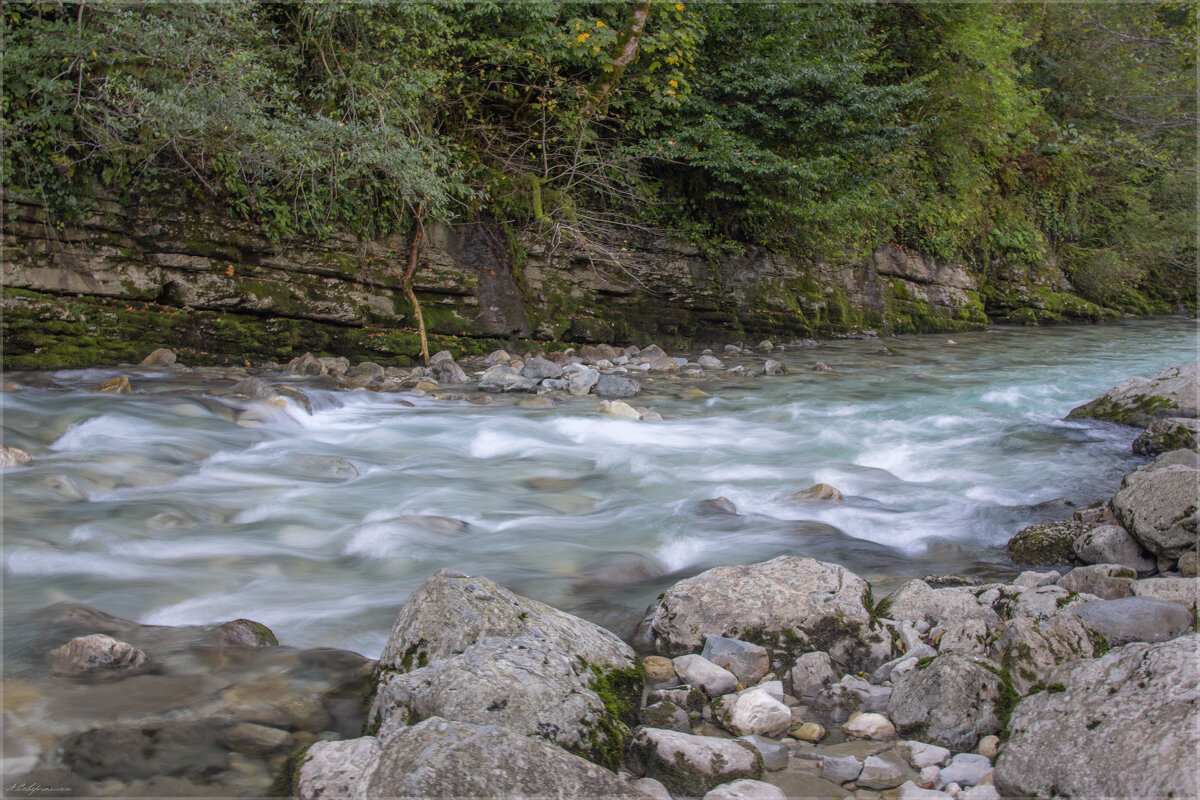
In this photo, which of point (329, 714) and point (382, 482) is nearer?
point (329, 714)

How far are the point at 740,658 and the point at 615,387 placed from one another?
6.59m

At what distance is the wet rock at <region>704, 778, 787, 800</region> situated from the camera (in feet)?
7.56

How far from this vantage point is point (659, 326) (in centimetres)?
1363

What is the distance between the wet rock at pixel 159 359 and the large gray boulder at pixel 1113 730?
30.6ft

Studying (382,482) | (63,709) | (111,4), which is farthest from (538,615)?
(111,4)

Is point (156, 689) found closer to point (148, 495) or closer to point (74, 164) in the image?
point (148, 495)

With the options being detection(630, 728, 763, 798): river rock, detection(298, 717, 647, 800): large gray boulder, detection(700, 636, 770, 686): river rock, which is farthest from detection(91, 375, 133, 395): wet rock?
detection(630, 728, 763, 798): river rock

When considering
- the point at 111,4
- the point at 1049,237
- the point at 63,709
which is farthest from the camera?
the point at 1049,237

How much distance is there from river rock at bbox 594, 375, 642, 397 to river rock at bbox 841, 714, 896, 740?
6.92 meters

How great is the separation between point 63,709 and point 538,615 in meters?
1.69

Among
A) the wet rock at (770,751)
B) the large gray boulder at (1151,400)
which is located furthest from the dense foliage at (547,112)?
the wet rock at (770,751)

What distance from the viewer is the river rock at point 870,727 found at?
2.75m

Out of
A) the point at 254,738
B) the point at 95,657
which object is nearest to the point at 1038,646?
the point at 254,738

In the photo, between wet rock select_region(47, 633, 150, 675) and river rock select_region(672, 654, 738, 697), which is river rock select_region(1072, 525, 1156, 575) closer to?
river rock select_region(672, 654, 738, 697)
